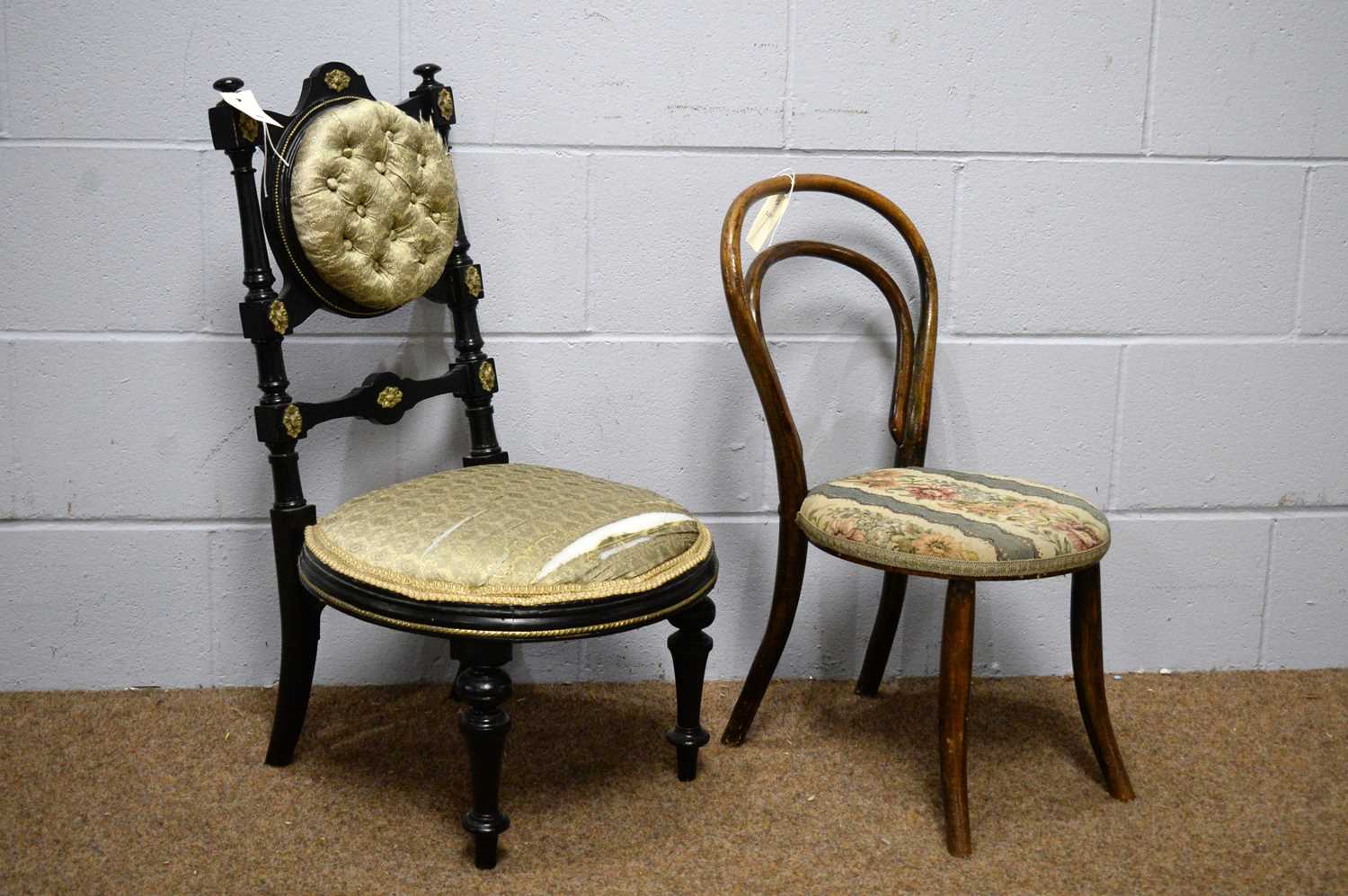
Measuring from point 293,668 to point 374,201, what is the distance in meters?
0.67

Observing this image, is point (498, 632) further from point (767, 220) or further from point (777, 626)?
point (767, 220)

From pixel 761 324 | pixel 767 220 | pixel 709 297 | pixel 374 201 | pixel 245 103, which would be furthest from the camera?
pixel 709 297

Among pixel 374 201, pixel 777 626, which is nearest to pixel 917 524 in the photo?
pixel 777 626

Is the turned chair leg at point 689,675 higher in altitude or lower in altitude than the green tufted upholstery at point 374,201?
lower

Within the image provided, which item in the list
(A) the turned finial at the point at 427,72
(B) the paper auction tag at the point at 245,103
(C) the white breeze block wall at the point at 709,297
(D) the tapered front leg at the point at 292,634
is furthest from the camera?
(C) the white breeze block wall at the point at 709,297

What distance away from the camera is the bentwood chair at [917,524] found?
1.53 meters

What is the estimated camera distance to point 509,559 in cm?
141

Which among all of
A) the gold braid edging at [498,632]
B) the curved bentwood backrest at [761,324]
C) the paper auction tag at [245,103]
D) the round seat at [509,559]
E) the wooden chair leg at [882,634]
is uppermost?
the paper auction tag at [245,103]

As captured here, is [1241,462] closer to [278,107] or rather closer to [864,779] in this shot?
[864,779]

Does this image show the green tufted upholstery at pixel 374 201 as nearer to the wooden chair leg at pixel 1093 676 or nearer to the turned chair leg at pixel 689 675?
the turned chair leg at pixel 689 675

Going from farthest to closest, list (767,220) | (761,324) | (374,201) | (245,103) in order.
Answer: (761,324), (767,220), (374,201), (245,103)

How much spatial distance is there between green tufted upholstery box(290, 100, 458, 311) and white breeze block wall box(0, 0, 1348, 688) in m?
0.23

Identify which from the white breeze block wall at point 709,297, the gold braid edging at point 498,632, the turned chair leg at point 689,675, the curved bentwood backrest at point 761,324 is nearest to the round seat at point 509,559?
the gold braid edging at point 498,632

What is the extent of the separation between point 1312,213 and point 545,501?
4.83 ft
